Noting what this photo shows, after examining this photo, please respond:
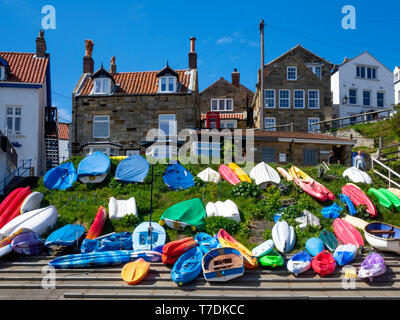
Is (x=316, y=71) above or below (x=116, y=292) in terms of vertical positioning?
above

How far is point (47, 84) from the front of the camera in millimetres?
30406

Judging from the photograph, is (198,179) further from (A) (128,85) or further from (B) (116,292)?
(A) (128,85)

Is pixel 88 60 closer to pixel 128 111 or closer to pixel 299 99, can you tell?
pixel 128 111

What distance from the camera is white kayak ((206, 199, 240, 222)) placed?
17234 mm

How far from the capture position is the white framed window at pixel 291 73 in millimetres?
34778

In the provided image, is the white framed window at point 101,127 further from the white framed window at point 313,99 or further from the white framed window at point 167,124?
the white framed window at point 313,99

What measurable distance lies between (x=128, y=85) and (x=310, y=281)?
20567 millimetres

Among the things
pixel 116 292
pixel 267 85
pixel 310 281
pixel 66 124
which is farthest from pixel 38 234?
pixel 66 124

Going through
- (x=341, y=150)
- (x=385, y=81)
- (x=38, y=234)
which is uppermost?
(x=385, y=81)

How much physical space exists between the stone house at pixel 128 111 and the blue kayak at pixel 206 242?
1280 cm

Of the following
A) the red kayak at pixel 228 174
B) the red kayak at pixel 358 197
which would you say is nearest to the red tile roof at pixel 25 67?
the red kayak at pixel 228 174

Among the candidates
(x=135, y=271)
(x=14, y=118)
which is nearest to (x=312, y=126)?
(x=14, y=118)

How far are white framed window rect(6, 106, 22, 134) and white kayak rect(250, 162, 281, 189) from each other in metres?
14.4

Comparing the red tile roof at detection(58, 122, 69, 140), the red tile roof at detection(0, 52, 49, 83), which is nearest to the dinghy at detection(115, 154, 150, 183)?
the red tile roof at detection(0, 52, 49, 83)
